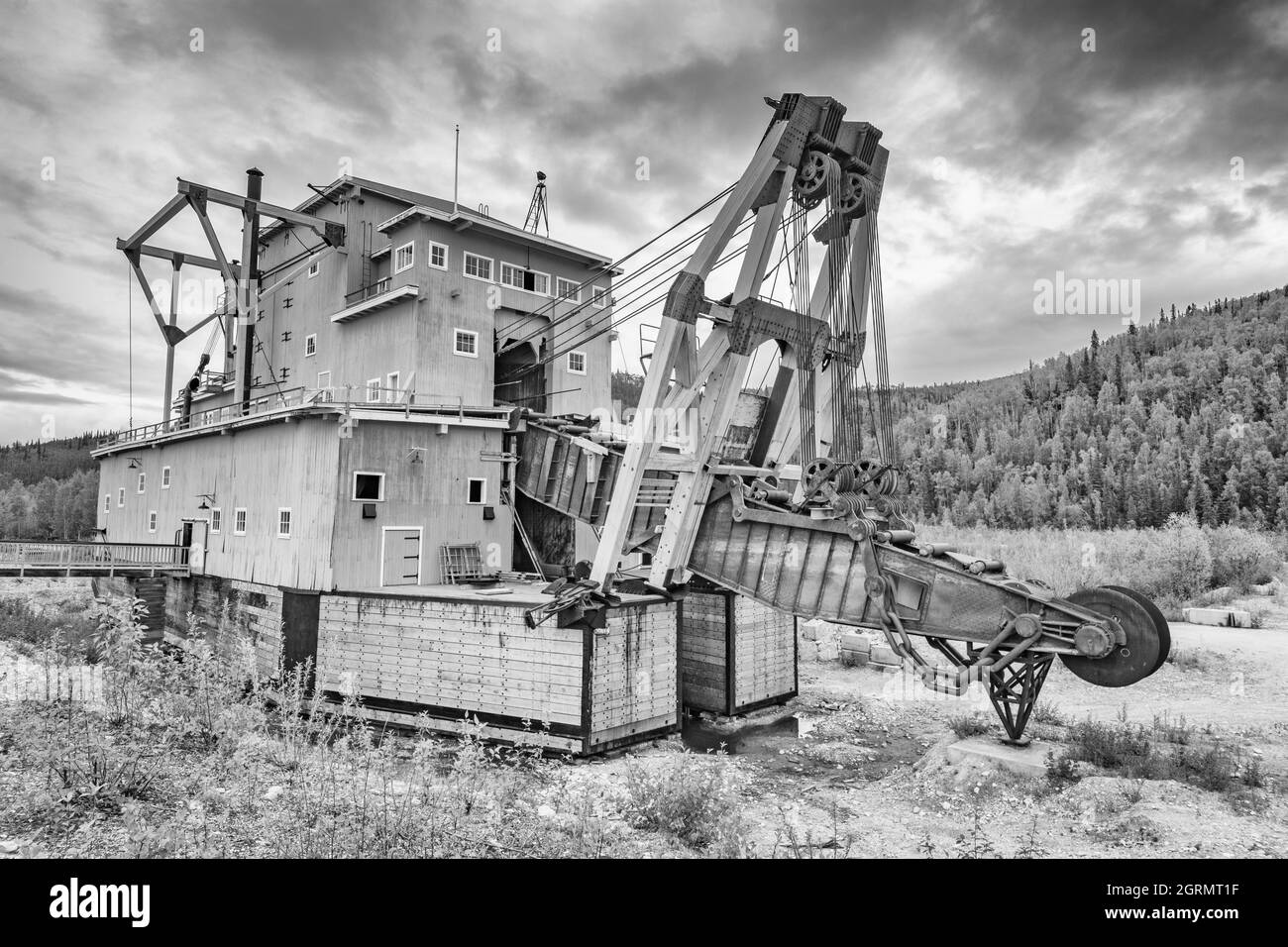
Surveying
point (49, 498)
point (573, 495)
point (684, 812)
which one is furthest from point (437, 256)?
point (49, 498)

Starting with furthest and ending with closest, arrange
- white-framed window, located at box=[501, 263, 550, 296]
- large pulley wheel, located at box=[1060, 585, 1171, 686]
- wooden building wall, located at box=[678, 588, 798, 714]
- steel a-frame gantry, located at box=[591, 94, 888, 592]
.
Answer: white-framed window, located at box=[501, 263, 550, 296] → wooden building wall, located at box=[678, 588, 798, 714] → steel a-frame gantry, located at box=[591, 94, 888, 592] → large pulley wheel, located at box=[1060, 585, 1171, 686]

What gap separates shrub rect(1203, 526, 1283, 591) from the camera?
3247cm

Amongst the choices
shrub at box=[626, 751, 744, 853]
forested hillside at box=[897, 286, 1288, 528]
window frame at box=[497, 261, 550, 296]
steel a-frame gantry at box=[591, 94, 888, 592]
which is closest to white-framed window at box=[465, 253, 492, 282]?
window frame at box=[497, 261, 550, 296]

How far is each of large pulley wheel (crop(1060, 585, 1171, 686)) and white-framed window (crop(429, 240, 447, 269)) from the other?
22.6 meters

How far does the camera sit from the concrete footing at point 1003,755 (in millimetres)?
12336

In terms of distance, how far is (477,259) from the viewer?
1050 inches

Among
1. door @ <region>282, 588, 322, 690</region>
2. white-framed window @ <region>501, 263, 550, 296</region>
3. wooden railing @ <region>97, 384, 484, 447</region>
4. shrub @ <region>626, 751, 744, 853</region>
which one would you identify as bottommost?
shrub @ <region>626, 751, 744, 853</region>

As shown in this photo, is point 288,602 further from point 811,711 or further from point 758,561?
point 811,711

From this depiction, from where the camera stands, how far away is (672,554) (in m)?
15.8

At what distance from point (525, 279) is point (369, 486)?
11565 mm

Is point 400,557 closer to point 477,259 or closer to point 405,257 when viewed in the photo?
point 405,257

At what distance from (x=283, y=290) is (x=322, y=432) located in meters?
14.7

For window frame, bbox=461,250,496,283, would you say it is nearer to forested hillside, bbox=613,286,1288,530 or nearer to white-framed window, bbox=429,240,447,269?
white-framed window, bbox=429,240,447,269
